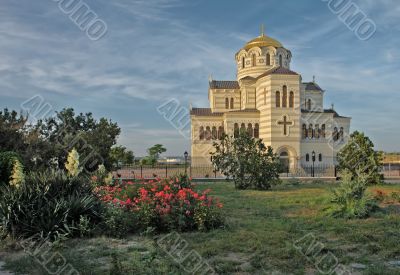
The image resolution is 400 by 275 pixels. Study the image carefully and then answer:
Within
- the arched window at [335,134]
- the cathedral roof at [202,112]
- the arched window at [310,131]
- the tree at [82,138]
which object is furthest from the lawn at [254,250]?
the cathedral roof at [202,112]

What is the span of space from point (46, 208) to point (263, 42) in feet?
113

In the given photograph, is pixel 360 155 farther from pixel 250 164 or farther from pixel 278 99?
pixel 278 99

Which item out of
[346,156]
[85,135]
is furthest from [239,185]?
[85,135]

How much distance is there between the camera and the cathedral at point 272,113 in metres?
31.6

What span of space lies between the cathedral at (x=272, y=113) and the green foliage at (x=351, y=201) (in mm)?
22365

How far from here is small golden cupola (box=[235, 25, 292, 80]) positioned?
37.0 m

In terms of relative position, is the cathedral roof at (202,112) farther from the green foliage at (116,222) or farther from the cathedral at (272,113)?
the green foliage at (116,222)

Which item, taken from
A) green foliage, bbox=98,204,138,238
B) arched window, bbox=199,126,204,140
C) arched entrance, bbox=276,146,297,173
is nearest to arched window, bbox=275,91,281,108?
arched entrance, bbox=276,146,297,173

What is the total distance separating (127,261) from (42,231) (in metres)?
2.06

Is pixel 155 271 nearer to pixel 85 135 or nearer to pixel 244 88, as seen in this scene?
pixel 85 135

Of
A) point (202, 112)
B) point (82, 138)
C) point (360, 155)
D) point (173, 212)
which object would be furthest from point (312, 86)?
point (173, 212)

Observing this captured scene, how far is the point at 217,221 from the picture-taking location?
24.7 feet

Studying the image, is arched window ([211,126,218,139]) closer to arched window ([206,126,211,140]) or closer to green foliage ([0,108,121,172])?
arched window ([206,126,211,140])

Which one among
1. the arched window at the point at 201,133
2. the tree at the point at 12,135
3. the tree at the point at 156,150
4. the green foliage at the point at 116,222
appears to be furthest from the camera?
the tree at the point at 156,150
